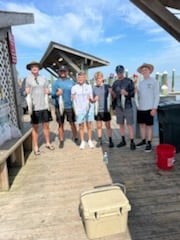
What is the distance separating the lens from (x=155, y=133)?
573 centimetres

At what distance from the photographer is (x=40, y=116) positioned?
15.1ft

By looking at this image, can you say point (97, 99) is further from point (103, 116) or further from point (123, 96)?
point (123, 96)

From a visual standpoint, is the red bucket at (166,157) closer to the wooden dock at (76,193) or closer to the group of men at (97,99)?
the wooden dock at (76,193)

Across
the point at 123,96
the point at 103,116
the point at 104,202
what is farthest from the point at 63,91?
the point at 104,202

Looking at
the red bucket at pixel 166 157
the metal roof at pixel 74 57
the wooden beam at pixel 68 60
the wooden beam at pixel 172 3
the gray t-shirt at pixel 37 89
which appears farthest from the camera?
the wooden beam at pixel 68 60

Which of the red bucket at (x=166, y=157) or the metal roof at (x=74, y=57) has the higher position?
the metal roof at (x=74, y=57)

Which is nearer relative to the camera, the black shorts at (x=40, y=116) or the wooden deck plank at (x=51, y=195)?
the wooden deck plank at (x=51, y=195)

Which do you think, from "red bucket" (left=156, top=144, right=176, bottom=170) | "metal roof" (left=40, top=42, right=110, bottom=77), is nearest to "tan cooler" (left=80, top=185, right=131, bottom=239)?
"red bucket" (left=156, top=144, right=176, bottom=170)

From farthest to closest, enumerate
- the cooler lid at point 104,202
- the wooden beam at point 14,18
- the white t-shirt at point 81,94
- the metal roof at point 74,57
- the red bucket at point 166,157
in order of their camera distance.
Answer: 1. the metal roof at point 74,57
2. the white t-shirt at point 81,94
3. the wooden beam at point 14,18
4. the red bucket at point 166,157
5. the cooler lid at point 104,202

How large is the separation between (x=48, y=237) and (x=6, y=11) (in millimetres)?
3533

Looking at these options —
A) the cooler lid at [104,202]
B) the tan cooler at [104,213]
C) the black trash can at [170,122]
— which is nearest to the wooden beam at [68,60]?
the black trash can at [170,122]

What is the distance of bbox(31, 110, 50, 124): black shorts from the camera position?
458 centimetres

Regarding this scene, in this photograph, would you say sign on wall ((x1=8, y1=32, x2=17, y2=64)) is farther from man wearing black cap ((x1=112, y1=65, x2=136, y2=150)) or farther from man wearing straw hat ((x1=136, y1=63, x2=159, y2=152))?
man wearing straw hat ((x1=136, y1=63, x2=159, y2=152))

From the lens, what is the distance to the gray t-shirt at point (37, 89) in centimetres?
445
